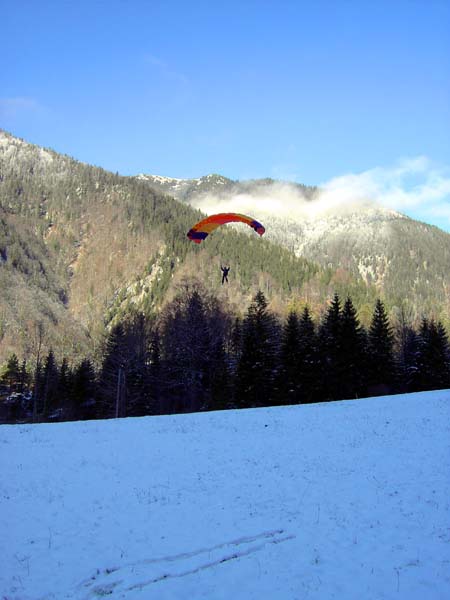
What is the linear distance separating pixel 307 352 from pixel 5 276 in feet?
450

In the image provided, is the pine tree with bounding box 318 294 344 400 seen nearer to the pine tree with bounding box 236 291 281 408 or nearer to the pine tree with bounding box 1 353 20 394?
the pine tree with bounding box 236 291 281 408

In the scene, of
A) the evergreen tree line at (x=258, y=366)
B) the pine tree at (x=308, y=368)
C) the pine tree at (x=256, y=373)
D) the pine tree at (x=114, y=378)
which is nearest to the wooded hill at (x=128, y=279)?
the evergreen tree line at (x=258, y=366)

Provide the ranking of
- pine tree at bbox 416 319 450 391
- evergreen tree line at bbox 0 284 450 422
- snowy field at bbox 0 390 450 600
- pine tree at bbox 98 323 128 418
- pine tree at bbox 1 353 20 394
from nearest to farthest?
snowy field at bbox 0 390 450 600 → evergreen tree line at bbox 0 284 450 422 → pine tree at bbox 98 323 128 418 → pine tree at bbox 416 319 450 391 → pine tree at bbox 1 353 20 394

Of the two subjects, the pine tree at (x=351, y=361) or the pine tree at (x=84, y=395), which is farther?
the pine tree at (x=84, y=395)

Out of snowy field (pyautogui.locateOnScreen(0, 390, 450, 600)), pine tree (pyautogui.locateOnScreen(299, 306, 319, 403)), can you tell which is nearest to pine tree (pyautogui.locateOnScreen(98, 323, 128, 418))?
pine tree (pyautogui.locateOnScreen(299, 306, 319, 403))

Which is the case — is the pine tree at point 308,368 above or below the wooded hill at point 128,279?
below

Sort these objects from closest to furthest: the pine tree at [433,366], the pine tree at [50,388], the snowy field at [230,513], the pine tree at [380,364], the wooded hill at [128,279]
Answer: the snowy field at [230,513], the pine tree at [380,364], the pine tree at [433,366], the pine tree at [50,388], the wooded hill at [128,279]

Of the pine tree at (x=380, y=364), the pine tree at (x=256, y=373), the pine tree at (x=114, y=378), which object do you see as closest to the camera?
the pine tree at (x=256, y=373)

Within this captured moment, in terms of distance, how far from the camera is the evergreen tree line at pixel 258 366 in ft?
135

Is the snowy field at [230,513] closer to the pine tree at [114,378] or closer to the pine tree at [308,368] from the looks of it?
the pine tree at [308,368]

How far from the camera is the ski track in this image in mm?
9672

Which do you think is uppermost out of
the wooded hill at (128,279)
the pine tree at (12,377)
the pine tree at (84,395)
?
the wooded hill at (128,279)

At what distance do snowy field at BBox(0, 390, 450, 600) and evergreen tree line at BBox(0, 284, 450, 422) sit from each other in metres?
17.9

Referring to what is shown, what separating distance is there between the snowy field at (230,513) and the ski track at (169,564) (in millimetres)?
41
